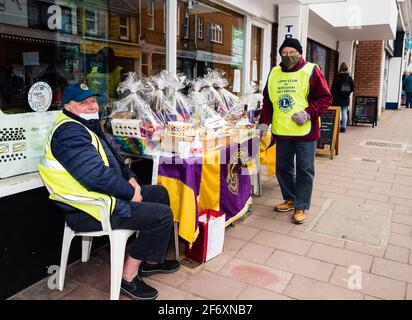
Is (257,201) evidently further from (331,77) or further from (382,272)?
(331,77)

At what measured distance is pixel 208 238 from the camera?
115 inches

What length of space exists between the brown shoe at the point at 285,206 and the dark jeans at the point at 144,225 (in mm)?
1889

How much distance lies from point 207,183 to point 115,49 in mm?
1568

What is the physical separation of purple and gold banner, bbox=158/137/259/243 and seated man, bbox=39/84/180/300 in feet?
0.94

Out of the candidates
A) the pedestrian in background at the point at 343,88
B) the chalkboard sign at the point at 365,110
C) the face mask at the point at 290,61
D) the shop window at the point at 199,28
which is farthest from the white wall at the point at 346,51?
the face mask at the point at 290,61

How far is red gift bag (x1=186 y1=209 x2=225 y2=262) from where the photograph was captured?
2914 millimetres

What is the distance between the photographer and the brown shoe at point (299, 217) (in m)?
3.76

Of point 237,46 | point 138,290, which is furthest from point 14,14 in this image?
point 237,46

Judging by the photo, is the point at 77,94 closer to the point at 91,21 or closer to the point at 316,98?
the point at 91,21

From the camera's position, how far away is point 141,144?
2.97 metres

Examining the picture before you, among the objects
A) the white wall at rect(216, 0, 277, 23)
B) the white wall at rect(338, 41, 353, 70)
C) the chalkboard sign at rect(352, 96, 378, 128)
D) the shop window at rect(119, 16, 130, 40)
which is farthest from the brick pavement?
the white wall at rect(338, 41, 353, 70)

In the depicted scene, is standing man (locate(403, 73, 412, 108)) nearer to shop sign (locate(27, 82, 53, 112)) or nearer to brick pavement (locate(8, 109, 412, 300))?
brick pavement (locate(8, 109, 412, 300))

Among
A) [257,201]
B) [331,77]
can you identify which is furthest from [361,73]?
[257,201]

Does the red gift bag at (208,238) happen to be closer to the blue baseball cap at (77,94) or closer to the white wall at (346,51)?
the blue baseball cap at (77,94)
